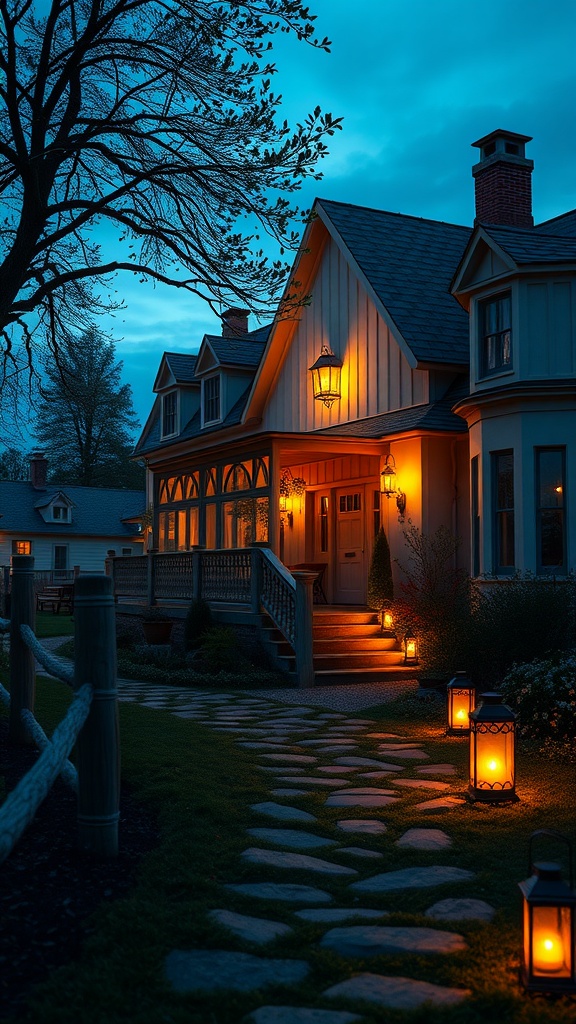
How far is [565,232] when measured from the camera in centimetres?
1641

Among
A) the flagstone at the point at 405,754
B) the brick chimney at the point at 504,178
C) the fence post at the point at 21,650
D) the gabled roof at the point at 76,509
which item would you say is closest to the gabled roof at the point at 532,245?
the brick chimney at the point at 504,178

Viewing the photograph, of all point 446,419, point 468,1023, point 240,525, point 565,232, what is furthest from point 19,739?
point 565,232

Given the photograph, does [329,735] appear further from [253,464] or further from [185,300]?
[253,464]

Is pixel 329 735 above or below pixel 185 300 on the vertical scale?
below

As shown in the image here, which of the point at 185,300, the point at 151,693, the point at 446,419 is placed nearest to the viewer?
the point at 185,300

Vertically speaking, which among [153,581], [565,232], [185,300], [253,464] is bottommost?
[153,581]

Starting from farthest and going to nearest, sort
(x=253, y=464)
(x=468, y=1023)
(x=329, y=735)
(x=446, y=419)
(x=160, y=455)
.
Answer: (x=160, y=455) < (x=253, y=464) < (x=446, y=419) < (x=329, y=735) < (x=468, y=1023)

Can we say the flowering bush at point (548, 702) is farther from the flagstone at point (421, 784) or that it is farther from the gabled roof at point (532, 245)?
the gabled roof at point (532, 245)

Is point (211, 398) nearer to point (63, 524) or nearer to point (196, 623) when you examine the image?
point (196, 623)

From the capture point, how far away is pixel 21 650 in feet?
22.0

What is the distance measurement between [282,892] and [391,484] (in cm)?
1250

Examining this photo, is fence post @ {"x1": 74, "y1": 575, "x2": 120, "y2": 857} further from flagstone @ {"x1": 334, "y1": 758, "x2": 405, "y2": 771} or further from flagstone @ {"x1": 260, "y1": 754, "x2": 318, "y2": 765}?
flagstone @ {"x1": 334, "y1": 758, "x2": 405, "y2": 771}

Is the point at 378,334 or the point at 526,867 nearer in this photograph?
the point at 526,867

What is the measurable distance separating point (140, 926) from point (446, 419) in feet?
42.0
